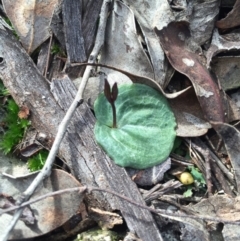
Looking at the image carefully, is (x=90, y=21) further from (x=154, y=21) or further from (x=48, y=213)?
(x=48, y=213)

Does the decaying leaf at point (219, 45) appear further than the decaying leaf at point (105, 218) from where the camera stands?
Yes

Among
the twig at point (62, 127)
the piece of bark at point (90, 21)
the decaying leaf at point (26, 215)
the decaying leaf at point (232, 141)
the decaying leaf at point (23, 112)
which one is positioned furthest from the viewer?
the piece of bark at point (90, 21)

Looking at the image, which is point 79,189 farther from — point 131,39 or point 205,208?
point 131,39

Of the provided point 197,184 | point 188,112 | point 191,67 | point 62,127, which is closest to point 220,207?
point 197,184

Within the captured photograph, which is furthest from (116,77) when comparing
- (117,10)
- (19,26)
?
(19,26)

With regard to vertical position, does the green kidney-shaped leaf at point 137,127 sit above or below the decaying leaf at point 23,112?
below

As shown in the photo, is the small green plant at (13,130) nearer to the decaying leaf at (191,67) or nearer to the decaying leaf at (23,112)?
the decaying leaf at (23,112)

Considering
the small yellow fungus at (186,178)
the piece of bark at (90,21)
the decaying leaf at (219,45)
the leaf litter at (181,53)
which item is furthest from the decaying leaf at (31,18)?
the small yellow fungus at (186,178)
